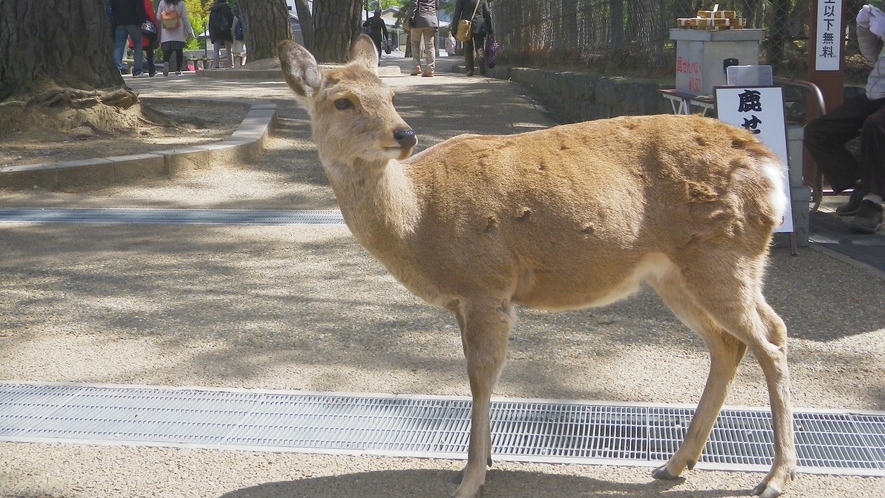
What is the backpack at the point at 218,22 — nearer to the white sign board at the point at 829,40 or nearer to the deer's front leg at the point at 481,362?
the white sign board at the point at 829,40

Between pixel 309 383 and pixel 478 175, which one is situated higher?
pixel 478 175

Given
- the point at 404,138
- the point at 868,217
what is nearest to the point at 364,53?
the point at 404,138

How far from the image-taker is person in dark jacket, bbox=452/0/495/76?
69.6 feet

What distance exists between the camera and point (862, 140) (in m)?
7.52

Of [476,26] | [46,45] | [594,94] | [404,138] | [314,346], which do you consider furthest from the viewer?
[476,26]

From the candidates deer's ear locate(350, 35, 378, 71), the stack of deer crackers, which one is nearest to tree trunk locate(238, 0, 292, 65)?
the stack of deer crackers

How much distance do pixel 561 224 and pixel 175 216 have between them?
5591 mm

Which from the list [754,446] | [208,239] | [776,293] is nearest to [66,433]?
[754,446]

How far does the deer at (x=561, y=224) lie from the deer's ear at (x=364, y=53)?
1.31 ft

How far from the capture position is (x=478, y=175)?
3871mm

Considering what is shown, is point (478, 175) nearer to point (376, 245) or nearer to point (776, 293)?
point (376, 245)

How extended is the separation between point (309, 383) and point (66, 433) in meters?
1.19

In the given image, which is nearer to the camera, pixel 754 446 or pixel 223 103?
pixel 754 446

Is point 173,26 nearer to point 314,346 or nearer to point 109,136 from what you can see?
point 109,136
